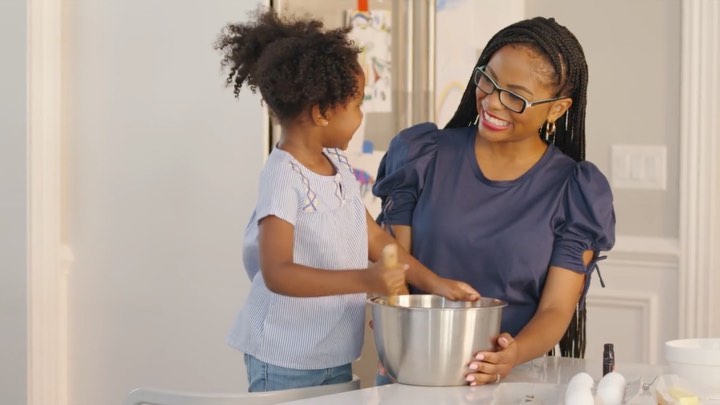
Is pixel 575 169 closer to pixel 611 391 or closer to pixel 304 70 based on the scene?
pixel 304 70

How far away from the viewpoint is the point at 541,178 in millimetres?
1786

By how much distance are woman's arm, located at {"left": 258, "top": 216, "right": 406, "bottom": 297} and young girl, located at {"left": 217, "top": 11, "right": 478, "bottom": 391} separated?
0.04 meters

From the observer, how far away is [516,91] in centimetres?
172

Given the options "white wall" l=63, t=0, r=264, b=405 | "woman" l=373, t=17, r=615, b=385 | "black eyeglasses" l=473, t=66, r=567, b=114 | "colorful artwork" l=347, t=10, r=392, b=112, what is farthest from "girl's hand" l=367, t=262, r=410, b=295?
"colorful artwork" l=347, t=10, r=392, b=112

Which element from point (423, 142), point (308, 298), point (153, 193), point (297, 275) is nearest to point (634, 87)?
point (153, 193)

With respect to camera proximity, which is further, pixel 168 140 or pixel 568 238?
pixel 168 140

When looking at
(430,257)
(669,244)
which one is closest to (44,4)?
(430,257)

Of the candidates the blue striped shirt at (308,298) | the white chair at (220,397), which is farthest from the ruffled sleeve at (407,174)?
the white chair at (220,397)

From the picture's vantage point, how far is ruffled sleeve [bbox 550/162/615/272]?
5.67 feet

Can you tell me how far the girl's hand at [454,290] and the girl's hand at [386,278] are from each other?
124 mm

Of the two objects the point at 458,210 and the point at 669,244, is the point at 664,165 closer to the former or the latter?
the point at 669,244

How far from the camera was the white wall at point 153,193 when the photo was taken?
2.88m

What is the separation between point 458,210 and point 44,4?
158 cm

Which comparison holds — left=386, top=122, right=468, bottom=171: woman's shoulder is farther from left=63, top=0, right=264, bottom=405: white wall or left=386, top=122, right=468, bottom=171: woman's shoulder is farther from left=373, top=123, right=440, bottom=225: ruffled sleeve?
left=63, top=0, right=264, bottom=405: white wall
